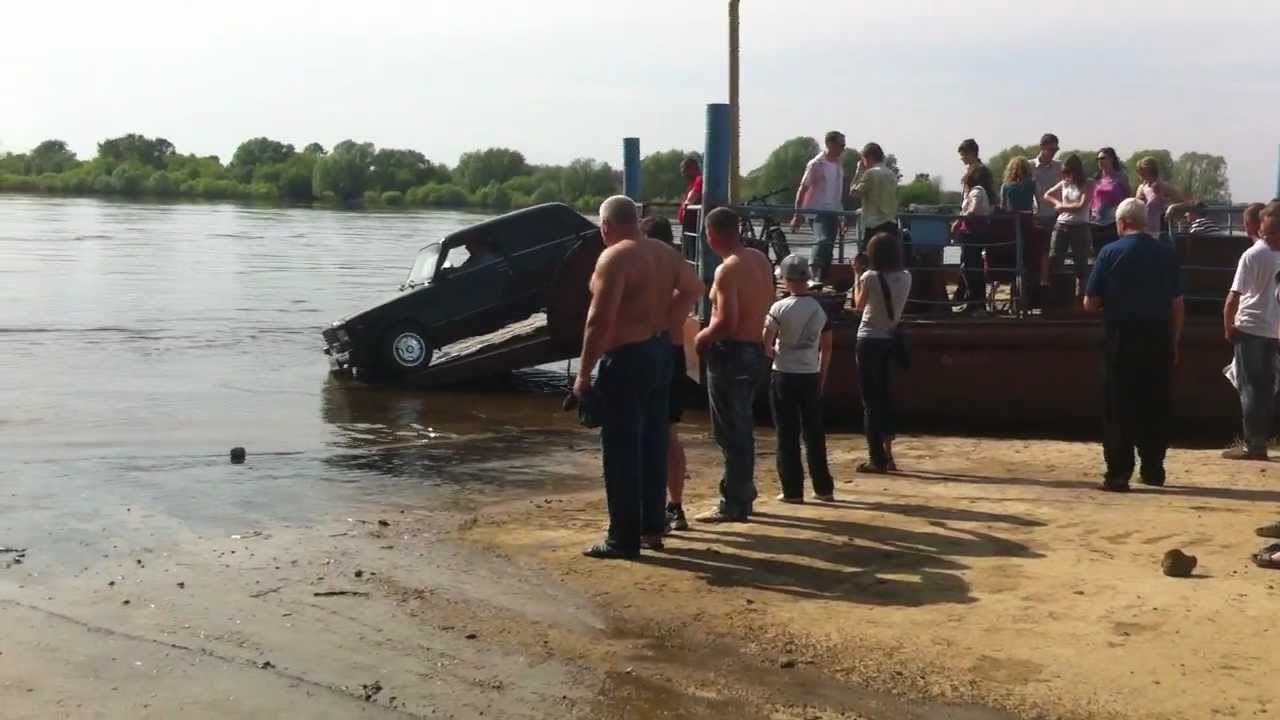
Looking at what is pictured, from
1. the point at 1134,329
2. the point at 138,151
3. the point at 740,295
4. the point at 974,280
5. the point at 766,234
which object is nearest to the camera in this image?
the point at 740,295

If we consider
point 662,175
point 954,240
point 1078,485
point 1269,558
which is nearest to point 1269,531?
point 1269,558

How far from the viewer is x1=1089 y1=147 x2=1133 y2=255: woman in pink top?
1388 cm

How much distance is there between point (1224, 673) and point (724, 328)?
335 cm

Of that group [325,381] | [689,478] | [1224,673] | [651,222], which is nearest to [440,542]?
[651,222]

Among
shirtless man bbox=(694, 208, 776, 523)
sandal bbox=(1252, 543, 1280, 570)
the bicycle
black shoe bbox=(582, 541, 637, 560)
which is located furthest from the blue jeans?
the bicycle

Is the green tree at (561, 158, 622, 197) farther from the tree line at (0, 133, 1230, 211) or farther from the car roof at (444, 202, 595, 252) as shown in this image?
the car roof at (444, 202, 595, 252)

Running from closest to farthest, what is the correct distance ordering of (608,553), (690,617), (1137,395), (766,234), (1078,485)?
(690,617), (608,553), (1137,395), (1078,485), (766,234)

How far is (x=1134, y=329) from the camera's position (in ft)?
29.7

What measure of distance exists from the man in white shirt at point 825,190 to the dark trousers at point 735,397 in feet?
21.0

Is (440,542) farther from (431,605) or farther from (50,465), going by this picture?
(50,465)

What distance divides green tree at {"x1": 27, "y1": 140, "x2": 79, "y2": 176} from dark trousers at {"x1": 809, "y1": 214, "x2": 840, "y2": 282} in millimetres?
146160

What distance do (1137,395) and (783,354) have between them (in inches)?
87.5

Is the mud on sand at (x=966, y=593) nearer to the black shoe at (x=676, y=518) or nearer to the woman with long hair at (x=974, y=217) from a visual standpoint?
the black shoe at (x=676, y=518)

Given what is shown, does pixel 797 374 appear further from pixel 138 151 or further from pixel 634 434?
pixel 138 151
